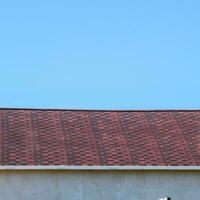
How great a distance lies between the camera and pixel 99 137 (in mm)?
19297

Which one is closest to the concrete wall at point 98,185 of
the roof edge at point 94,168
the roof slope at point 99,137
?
the roof edge at point 94,168

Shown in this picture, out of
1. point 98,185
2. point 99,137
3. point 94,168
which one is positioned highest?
point 99,137

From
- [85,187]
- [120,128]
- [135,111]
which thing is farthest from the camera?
[135,111]

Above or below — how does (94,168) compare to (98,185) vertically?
above

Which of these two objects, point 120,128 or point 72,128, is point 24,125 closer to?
point 72,128

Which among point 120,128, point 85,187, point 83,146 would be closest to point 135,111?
point 120,128

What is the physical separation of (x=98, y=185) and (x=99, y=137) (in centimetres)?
205

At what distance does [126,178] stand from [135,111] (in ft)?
13.7

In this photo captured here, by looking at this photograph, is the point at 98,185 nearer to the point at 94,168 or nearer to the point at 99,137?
the point at 94,168

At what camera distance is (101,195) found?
57.5 feet

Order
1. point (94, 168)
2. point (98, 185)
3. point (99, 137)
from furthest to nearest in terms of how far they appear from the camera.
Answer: point (99, 137)
point (98, 185)
point (94, 168)

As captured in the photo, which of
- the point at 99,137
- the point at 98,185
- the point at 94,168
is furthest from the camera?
the point at 99,137

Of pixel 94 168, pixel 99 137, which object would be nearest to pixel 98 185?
pixel 94 168

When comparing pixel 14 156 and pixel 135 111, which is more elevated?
pixel 135 111
